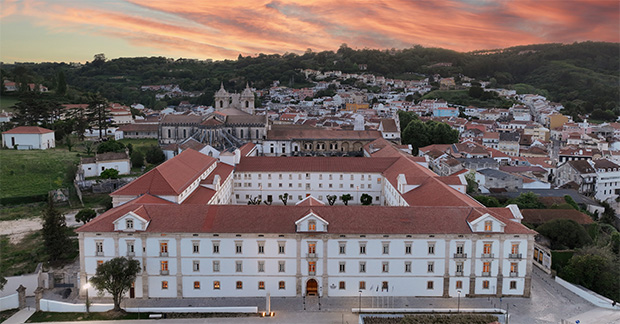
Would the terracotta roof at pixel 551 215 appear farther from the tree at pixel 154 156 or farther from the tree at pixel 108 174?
the tree at pixel 154 156

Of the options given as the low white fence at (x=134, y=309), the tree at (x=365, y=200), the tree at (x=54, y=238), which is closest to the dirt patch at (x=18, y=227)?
the tree at (x=54, y=238)

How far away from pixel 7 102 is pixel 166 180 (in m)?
75.7

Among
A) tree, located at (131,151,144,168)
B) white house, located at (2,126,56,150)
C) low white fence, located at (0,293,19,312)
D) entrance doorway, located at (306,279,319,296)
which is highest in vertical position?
white house, located at (2,126,56,150)

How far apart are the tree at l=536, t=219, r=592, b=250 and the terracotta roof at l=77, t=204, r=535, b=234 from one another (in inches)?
398

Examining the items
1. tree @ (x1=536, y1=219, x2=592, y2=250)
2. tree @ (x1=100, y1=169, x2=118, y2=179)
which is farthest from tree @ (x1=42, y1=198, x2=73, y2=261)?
tree @ (x1=536, y1=219, x2=592, y2=250)

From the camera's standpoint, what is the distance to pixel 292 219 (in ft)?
94.4

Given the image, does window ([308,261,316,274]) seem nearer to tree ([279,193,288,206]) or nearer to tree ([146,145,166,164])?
tree ([279,193,288,206])

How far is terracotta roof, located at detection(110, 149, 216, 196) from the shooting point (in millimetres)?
34844

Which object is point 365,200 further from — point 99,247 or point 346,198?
point 99,247

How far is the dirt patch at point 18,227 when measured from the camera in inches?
1570

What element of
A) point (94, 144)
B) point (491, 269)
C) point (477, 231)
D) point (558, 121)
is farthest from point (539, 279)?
point (558, 121)

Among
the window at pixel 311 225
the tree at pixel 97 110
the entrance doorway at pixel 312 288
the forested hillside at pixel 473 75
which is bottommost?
the entrance doorway at pixel 312 288

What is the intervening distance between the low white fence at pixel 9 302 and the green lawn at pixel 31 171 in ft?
81.0

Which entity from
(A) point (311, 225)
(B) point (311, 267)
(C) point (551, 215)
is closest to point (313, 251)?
(B) point (311, 267)
